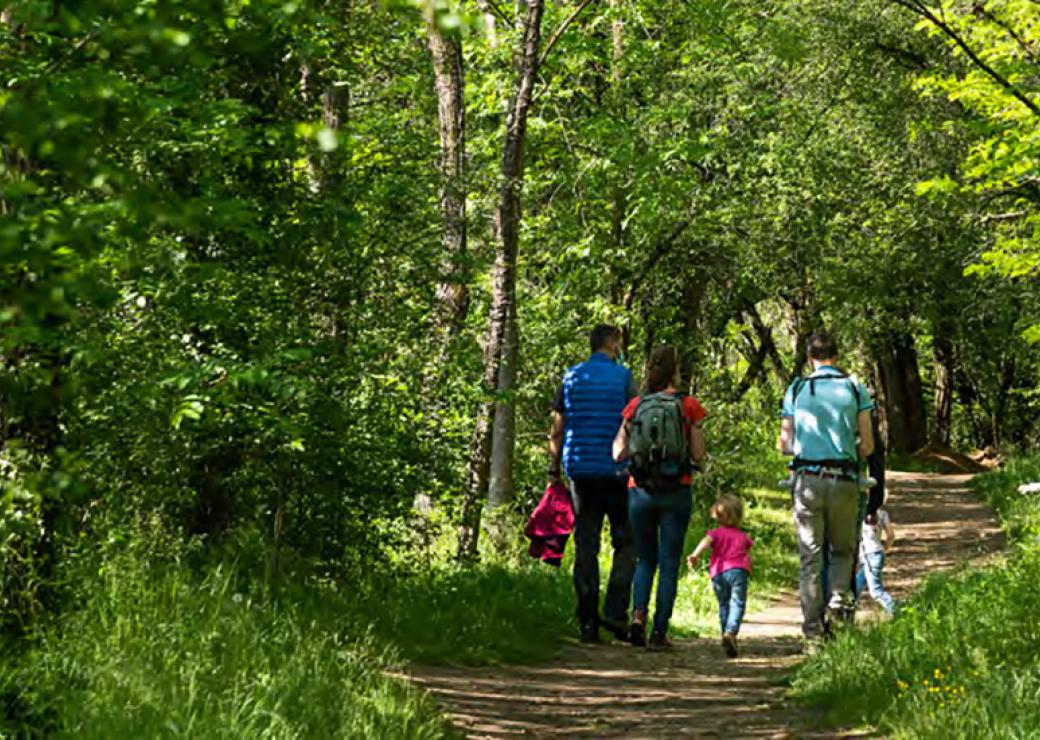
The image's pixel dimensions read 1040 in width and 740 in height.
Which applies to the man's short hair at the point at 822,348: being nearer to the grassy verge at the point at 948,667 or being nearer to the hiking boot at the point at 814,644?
the grassy verge at the point at 948,667

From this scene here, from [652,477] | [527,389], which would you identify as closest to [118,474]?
[652,477]

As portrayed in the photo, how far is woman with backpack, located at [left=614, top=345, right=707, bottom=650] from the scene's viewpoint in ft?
29.9

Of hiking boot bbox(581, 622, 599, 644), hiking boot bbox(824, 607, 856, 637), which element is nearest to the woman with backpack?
hiking boot bbox(581, 622, 599, 644)

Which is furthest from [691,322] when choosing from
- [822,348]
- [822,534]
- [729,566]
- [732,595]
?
[822,534]

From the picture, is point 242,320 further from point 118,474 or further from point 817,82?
point 817,82

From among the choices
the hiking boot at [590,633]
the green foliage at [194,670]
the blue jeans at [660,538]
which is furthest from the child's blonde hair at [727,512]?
the green foliage at [194,670]

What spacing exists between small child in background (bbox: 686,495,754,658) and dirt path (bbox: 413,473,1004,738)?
241mm

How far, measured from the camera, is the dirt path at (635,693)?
22.0 feet

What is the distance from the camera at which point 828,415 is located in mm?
8484

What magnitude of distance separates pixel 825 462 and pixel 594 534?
73.9 inches

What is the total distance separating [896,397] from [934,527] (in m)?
18.1

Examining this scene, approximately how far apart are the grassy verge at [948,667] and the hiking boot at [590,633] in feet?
7.09

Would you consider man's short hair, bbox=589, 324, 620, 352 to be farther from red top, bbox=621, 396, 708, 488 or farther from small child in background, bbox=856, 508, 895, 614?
small child in background, bbox=856, 508, 895, 614

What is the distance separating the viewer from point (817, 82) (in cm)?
2417
